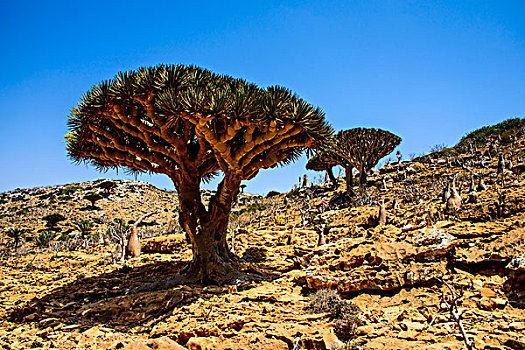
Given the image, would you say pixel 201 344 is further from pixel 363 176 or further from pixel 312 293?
pixel 363 176

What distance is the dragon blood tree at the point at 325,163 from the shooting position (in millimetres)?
25062

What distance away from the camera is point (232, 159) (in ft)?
25.4

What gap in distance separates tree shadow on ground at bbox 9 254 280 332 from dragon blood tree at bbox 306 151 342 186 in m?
17.2

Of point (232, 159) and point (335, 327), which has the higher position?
point (232, 159)

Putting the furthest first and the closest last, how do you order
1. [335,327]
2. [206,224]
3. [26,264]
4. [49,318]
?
[26,264] → [206,224] → [49,318] → [335,327]

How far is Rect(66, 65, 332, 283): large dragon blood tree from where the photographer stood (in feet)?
22.2

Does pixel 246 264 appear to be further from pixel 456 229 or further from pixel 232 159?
pixel 456 229

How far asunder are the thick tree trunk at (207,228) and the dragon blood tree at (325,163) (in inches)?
689

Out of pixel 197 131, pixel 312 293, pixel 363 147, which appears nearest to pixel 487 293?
pixel 312 293

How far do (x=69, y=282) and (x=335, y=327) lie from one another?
7600 mm

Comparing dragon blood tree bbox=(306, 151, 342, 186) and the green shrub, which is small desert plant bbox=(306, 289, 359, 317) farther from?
the green shrub

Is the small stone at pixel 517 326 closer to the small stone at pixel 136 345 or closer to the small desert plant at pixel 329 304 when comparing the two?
the small desert plant at pixel 329 304

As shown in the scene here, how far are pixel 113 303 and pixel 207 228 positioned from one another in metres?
2.63

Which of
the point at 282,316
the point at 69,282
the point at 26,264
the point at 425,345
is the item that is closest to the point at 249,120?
the point at 282,316
